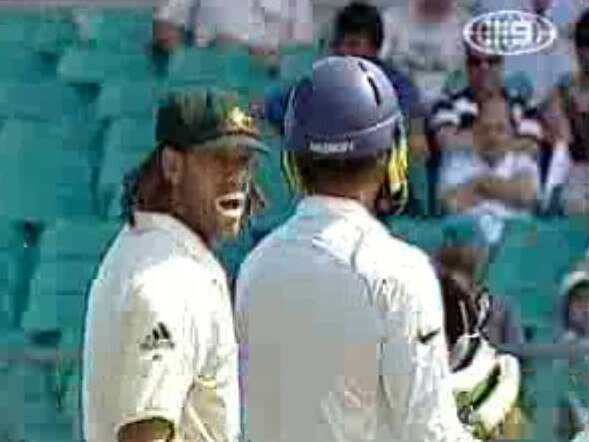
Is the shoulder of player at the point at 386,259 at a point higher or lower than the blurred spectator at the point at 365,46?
lower

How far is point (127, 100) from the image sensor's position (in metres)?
9.48

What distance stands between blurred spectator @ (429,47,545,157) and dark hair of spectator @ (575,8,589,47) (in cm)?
36

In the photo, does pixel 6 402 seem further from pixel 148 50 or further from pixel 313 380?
pixel 313 380

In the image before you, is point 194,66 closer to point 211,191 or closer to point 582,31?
point 582,31

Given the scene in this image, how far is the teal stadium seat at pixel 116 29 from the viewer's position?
382 inches

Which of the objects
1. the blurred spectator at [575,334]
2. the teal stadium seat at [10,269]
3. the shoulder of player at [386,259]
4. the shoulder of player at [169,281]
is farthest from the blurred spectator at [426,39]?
the shoulder of player at [386,259]

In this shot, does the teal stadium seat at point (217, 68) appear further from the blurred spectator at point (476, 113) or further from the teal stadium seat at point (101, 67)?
the blurred spectator at point (476, 113)

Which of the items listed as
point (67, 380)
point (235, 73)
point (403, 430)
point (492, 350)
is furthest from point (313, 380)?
point (235, 73)

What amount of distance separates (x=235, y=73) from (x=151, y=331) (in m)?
5.66

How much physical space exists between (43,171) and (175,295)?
220 inches

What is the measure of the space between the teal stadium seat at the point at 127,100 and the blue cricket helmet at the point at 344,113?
569 cm

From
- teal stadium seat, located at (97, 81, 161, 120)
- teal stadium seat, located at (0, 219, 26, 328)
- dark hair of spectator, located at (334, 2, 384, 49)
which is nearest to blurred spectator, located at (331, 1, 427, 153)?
dark hair of spectator, located at (334, 2, 384, 49)

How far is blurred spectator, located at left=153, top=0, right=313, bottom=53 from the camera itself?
9.55 m

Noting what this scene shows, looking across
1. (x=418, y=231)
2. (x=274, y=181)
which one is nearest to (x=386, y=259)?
(x=418, y=231)
